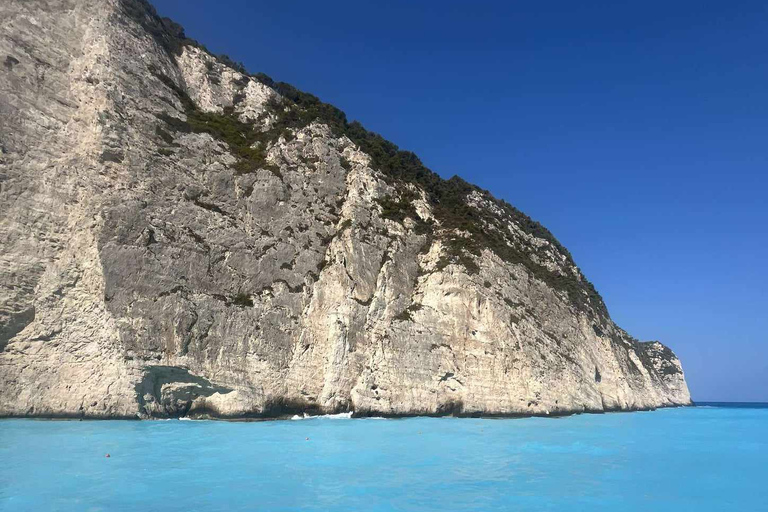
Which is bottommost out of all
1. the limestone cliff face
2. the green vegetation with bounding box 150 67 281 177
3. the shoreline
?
the shoreline

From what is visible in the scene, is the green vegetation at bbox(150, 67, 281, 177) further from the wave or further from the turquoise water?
the turquoise water

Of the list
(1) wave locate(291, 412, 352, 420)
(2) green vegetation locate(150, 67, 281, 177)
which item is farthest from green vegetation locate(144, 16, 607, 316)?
(1) wave locate(291, 412, 352, 420)

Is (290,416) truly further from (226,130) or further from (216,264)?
(226,130)

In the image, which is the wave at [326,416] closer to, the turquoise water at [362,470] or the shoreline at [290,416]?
the shoreline at [290,416]

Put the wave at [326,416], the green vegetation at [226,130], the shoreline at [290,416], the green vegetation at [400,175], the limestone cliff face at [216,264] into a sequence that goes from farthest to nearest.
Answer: the green vegetation at [400,175] < the green vegetation at [226,130] < the wave at [326,416] < the limestone cliff face at [216,264] < the shoreline at [290,416]

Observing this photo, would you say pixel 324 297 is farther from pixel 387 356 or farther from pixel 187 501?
pixel 187 501

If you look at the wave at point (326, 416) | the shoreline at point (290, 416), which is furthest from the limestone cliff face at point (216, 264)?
the wave at point (326, 416)
